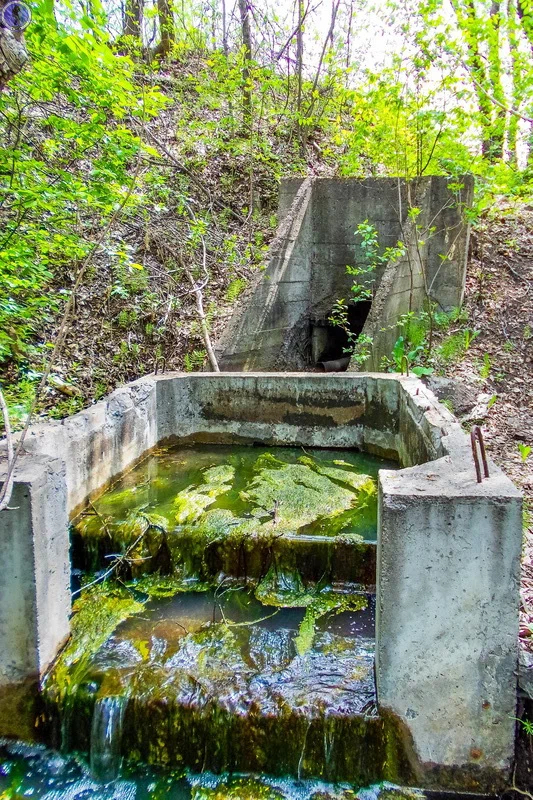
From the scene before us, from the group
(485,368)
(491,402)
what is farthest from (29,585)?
(485,368)

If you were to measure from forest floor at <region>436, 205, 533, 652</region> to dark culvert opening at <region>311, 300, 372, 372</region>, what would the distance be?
1.66m

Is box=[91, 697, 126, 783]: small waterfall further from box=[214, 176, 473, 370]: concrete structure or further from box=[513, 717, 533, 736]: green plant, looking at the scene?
box=[214, 176, 473, 370]: concrete structure

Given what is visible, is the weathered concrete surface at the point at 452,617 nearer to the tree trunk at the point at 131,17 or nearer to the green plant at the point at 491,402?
the green plant at the point at 491,402

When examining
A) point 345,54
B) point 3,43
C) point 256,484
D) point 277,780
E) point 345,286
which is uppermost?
point 345,54

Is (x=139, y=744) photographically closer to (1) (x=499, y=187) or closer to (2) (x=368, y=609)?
(2) (x=368, y=609)

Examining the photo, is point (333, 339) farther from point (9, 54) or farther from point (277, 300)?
point (9, 54)

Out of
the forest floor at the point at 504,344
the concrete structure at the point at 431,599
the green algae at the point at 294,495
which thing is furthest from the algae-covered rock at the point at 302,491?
the forest floor at the point at 504,344

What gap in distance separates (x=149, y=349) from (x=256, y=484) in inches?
126

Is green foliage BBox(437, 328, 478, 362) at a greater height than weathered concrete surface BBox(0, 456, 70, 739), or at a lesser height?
greater

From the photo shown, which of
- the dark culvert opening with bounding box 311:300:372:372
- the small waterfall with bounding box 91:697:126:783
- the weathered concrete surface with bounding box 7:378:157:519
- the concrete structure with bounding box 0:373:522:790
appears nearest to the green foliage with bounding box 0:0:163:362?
the weathered concrete surface with bounding box 7:378:157:519

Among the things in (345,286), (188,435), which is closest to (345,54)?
(345,286)

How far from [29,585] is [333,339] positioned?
21.7 ft

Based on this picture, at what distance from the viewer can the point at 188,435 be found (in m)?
5.66

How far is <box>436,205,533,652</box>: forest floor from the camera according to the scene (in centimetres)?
491
